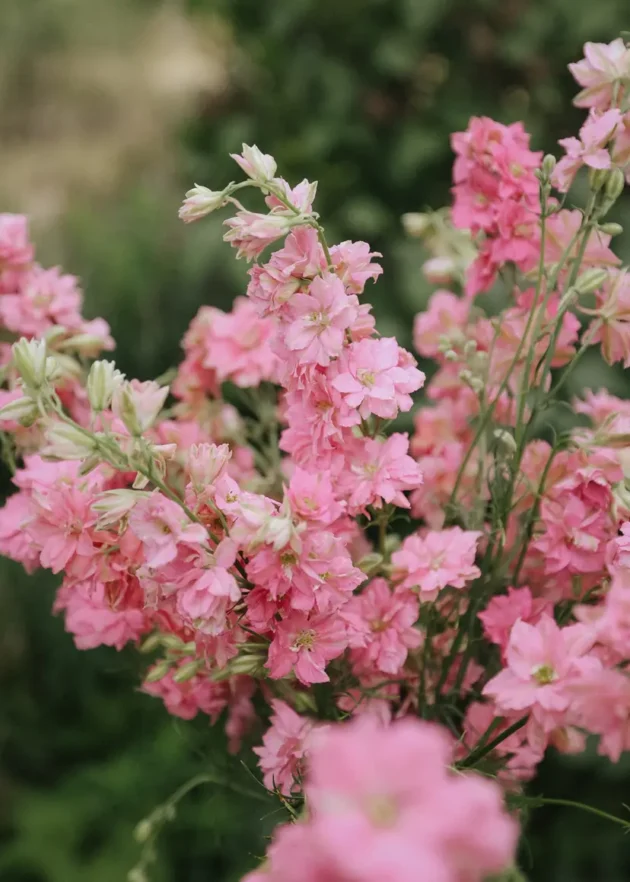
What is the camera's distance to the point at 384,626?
488 millimetres

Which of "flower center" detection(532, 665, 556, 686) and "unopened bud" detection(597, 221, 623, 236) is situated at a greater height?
"unopened bud" detection(597, 221, 623, 236)

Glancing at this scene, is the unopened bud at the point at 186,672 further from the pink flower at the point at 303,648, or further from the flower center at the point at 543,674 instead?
the flower center at the point at 543,674

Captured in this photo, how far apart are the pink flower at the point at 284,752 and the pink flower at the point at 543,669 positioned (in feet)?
0.39

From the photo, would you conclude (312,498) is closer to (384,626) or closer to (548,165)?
(384,626)

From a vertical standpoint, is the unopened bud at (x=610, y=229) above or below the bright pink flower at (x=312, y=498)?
above

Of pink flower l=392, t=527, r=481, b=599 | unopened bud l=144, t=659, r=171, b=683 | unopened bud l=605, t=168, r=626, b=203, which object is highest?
unopened bud l=605, t=168, r=626, b=203

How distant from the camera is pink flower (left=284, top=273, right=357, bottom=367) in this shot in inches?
16.6

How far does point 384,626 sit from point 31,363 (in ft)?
0.75

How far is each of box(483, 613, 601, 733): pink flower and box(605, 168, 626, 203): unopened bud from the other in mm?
226

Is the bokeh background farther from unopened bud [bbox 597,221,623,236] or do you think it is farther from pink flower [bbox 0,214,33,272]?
unopened bud [bbox 597,221,623,236]

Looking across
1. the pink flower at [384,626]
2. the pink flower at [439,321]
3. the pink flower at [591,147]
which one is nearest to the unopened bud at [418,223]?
the pink flower at [439,321]

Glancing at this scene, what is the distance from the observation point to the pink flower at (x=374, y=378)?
1.41 feet

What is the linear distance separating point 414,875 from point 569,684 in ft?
0.47

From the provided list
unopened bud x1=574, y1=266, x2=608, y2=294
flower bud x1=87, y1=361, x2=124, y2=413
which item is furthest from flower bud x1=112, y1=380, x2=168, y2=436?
unopened bud x1=574, y1=266, x2=608, y2=294
